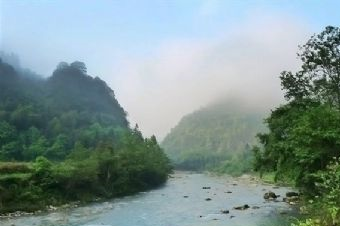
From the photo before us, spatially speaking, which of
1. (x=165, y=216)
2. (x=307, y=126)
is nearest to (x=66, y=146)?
(x=165, y=216)

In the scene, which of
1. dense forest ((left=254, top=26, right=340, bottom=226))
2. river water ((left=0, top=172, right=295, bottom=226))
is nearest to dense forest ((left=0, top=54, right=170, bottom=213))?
river water ((left=0, top=172, right=295, bottom=226))

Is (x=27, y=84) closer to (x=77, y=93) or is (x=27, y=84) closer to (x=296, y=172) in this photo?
(x=77, y=93)

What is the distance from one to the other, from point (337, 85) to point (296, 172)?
983 centimetres

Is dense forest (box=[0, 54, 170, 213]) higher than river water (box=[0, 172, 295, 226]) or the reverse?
higher

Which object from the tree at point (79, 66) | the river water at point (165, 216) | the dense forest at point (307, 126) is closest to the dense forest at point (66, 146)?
the tree at point (79, 66)

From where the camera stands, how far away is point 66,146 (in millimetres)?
103688

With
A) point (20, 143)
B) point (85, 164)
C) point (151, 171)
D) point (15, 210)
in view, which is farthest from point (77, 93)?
point (15, 210)

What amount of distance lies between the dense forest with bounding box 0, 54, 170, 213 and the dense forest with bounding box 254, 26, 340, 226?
23216 mm

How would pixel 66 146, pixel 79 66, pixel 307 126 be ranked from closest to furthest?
1. pixel 307 126
2. pixel 66 146
3. pixel 79 66

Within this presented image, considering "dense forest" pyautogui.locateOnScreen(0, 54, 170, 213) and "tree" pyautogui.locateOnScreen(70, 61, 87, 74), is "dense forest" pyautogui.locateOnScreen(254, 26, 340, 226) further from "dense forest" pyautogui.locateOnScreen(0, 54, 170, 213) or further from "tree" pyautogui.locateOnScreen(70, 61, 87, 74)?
"tree" pyautogui.locateOnScreen(70, 61, 87, 74)

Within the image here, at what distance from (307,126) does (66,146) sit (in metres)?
78.6

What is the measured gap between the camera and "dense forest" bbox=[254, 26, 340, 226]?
31.7 m

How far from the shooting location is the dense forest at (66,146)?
52653 millimetres

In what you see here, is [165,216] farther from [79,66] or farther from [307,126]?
[79,66]
